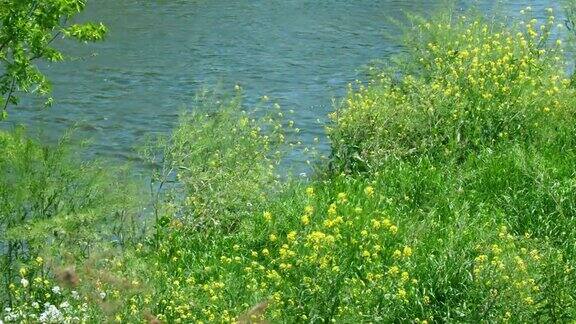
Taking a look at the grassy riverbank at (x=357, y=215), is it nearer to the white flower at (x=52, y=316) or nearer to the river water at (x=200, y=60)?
the white flower at (x=52, y=316)

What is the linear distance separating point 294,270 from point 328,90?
1055 centimetres

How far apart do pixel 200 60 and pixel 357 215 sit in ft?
39.3

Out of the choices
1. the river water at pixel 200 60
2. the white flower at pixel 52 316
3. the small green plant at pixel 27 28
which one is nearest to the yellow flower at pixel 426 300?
the white flower at pixel 52 316

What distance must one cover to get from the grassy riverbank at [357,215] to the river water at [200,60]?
3.00 m

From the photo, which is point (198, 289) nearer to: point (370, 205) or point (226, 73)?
point (370, 205)

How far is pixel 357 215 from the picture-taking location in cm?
848

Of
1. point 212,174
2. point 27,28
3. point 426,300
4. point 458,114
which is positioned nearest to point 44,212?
point 27,28

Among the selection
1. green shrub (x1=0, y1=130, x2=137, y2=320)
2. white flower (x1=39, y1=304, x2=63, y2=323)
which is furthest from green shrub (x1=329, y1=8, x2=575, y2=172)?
white flower (x1=39, y1=304, x2=63, y2=323)

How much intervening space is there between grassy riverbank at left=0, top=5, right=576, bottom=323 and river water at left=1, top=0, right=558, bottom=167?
9.85 feet

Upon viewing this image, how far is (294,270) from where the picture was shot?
680cm

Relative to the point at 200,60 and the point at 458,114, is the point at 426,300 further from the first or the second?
the point at 200,60

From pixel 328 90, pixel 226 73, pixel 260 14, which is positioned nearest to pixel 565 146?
pixel 328 90

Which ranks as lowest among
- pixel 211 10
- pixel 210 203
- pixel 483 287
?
pixel 211 10

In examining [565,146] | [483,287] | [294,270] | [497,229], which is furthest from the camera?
[565,146]
